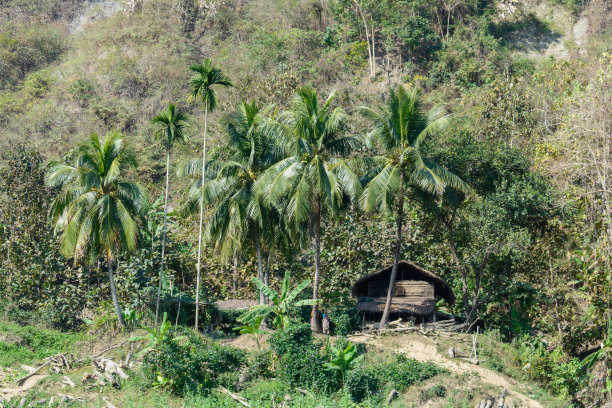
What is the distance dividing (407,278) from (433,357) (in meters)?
4.76

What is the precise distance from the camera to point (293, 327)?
1958 centimetres

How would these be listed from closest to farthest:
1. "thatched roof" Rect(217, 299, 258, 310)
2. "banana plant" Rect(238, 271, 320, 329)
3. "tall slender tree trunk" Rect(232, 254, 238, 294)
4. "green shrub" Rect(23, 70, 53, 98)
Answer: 1. "banana plant" Rect(238, 271, 320, 329)
2. "thatched roof" Rect(217, 299, 258, 310)
3. "tall slender tree trunk" Rect(232, 254, 238, 294)
4. "green shrub" Rect(23, 70, 53, 98)

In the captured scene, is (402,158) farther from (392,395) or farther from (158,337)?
(158,337)

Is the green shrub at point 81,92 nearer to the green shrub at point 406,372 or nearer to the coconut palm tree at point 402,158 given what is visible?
the coconut palm tree at point 402,158

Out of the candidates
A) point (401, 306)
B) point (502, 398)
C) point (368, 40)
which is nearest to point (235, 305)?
point (401, 306)

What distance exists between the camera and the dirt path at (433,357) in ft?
62.7

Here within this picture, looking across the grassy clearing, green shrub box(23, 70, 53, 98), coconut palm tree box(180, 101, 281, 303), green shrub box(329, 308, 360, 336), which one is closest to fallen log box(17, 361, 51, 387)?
the grassy clearing

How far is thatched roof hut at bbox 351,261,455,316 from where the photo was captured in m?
23.5

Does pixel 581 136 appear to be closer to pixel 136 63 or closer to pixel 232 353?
pixel 232 353

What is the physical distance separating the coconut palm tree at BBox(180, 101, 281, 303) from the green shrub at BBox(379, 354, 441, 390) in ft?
20.7

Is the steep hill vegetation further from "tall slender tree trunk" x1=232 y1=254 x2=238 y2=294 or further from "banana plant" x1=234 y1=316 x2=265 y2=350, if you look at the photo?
"banana plant" x1=234 y1=316 x2=265 y2=350

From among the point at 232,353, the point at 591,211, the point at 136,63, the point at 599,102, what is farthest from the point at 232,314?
the point at 136,63

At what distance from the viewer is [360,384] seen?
18484mm

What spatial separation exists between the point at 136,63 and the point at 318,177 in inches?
1079
